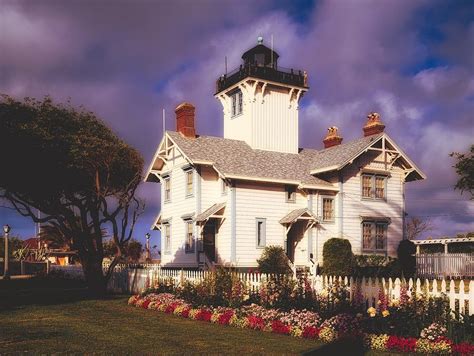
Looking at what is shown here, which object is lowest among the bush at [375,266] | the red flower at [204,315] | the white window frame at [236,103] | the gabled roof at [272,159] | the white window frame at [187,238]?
the red flower at [204,315]

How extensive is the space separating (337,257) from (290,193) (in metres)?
4.41

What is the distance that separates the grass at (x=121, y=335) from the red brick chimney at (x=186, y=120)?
14732 millimetres

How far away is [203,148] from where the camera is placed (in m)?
32.7

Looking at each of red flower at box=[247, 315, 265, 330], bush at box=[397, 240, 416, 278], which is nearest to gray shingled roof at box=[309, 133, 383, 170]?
bush at box=[397, 240, 416, 278]

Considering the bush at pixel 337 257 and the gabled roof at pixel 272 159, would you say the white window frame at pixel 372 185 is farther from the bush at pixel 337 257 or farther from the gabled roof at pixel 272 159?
the bush at pixel 337 257

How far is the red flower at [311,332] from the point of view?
13656mm

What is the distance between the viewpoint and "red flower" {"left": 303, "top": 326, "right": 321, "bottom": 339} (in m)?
13.7

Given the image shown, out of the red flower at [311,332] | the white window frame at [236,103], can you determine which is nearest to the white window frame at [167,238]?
the white window frame at [236,103]

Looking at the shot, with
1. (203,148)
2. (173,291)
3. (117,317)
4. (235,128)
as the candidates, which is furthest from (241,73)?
(117,317)

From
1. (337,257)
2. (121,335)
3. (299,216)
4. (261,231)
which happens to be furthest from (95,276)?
(121,335)

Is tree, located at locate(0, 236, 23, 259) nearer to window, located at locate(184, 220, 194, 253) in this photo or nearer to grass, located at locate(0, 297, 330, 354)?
window, located at locate(184, 220, 194, 253)

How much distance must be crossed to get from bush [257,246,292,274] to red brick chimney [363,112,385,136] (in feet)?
33.7

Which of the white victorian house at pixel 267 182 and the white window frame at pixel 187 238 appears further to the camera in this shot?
the white window frame at pixel 187 238

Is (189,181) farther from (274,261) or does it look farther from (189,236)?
(274,261)
